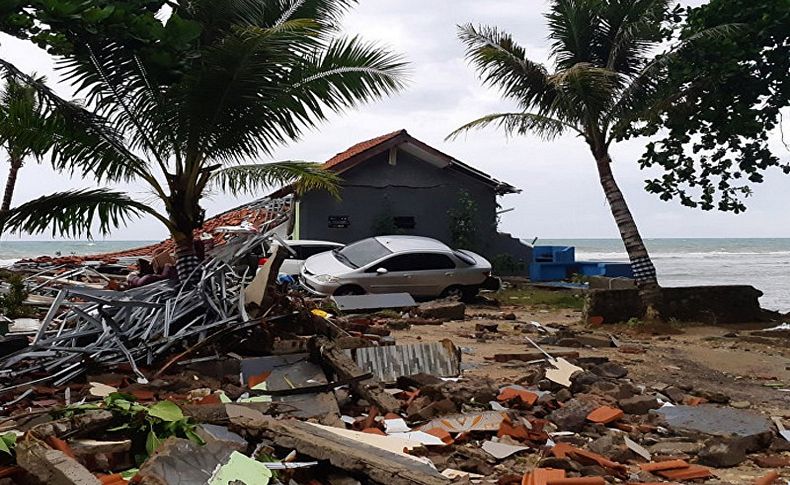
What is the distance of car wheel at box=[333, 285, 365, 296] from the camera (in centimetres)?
1455

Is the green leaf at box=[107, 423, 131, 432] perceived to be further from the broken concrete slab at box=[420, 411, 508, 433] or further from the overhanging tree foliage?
the overhanging tree foliage

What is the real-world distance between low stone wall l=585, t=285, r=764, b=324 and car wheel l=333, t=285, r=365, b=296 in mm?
4906

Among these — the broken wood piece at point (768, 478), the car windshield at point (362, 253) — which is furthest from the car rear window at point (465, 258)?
the broken wood piece at point (768, 478)

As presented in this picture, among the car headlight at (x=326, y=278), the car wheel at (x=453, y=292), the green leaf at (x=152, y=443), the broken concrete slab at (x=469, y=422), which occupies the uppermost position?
the car headlight at (x=326, y=278)

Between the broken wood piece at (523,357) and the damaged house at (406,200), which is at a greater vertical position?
the damaged house at (406,200)

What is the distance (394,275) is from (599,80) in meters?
5.72

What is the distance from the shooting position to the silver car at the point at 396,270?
1480 cm

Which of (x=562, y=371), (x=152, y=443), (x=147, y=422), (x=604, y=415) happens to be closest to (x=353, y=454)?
(x=152, y=443)

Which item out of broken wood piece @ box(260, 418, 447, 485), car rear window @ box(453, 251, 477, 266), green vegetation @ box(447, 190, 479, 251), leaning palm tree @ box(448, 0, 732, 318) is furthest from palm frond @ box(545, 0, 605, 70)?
broken wood piece @ box(260, 418, 447, 485)

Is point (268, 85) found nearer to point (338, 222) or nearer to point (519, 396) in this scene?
point (519, 396)

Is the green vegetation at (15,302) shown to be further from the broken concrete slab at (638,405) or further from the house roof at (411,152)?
the house roof at (411,152)

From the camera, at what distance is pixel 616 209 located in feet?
49.3

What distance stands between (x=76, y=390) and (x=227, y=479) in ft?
9.72

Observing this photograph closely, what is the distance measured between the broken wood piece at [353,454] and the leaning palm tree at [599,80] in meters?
10.3
